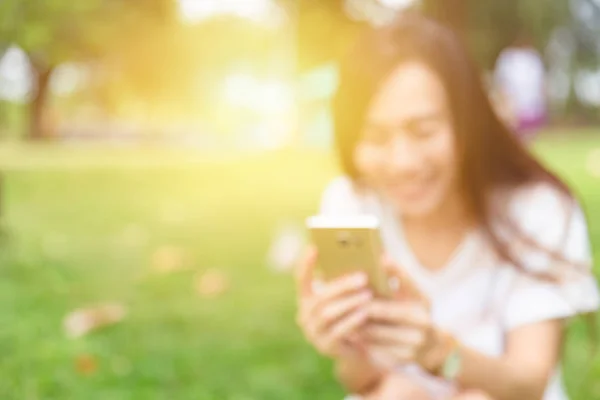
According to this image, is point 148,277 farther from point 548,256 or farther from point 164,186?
point 548,256

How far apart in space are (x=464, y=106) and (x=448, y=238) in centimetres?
17

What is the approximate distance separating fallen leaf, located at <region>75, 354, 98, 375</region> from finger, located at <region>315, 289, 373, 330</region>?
0.39 m

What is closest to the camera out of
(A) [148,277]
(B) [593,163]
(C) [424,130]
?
(C) [424,130]

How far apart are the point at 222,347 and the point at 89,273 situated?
9.3 inches

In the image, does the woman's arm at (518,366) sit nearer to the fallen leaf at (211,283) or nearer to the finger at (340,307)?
the finger at (340,307)

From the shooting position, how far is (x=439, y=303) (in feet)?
3.59

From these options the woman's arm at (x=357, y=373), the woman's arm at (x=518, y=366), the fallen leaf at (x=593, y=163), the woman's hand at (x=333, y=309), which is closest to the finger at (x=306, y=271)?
the woman's hand at (x=333, y=309)

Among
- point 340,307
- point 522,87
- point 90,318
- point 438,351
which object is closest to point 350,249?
point 340,307

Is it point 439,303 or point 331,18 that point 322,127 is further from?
point 439,303

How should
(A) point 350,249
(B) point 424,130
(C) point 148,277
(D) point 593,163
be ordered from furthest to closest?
(C) point 148,277, (D) point 593,163, (B) point 424,130, (A) point 350,249

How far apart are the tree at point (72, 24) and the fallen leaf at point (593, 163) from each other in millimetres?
633

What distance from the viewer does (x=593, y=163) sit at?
46.9 inches

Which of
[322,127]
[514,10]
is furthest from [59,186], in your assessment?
[514,10]

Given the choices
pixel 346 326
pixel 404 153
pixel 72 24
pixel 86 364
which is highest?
pixel 72 24
